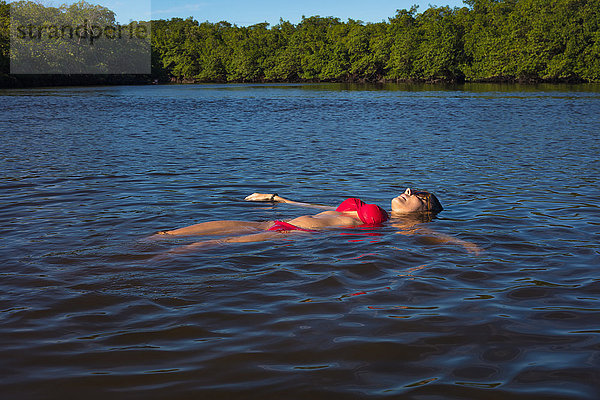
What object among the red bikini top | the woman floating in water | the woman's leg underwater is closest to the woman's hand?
the woman floating in water

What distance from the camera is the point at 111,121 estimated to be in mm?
26891

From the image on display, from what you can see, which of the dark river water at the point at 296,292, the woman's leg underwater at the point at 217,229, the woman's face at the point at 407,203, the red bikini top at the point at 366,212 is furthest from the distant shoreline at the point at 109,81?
the woman's leg underwater at the point at 217,229

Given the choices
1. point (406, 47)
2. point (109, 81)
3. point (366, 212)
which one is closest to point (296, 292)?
point (366, 212)

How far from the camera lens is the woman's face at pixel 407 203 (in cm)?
816

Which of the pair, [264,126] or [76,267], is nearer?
[76,267]

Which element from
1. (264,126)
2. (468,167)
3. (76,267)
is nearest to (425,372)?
(76,267)

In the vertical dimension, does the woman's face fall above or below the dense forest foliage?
below

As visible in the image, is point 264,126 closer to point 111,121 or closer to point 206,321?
point 111,121

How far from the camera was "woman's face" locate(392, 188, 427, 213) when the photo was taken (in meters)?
8.16

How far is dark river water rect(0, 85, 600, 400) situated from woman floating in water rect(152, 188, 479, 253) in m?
0.16

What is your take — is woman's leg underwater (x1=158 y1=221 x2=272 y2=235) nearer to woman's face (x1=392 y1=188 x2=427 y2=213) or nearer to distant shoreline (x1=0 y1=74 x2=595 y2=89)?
woman's face (x1=392 y1=188 x2=427 y2=213)

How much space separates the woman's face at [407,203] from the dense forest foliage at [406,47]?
73.2 m

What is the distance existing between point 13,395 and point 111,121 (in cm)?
2541

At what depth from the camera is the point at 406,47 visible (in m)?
98.4
